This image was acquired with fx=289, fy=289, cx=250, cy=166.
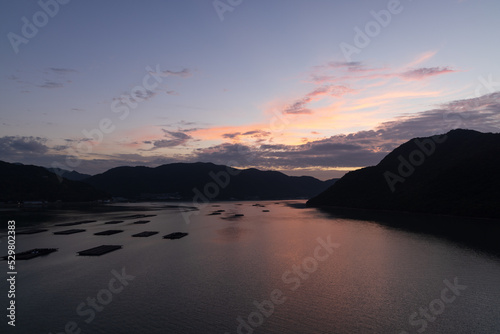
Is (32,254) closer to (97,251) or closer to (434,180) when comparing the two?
(97,251)

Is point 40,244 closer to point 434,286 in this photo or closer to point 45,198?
point 434,286

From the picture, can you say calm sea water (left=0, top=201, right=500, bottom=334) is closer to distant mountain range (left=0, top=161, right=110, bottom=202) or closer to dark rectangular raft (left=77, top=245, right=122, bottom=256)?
dark rectangular raft (left=77, top=245, right=122, bottom=256)

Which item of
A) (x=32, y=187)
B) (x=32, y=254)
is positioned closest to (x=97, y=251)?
(x=32, y=254)

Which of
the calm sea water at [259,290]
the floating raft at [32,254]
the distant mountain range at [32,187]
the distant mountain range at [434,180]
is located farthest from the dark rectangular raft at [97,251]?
the distant mountain range at [32,187]

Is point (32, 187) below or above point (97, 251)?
above

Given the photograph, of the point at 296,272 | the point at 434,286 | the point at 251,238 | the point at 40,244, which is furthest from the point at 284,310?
the point at 40,244

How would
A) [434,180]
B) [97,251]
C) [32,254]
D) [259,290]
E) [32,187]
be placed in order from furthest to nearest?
[32,187] < [434,180] < [97,251] < [32,254] < [259,290]

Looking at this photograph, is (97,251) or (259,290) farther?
(97,251)
